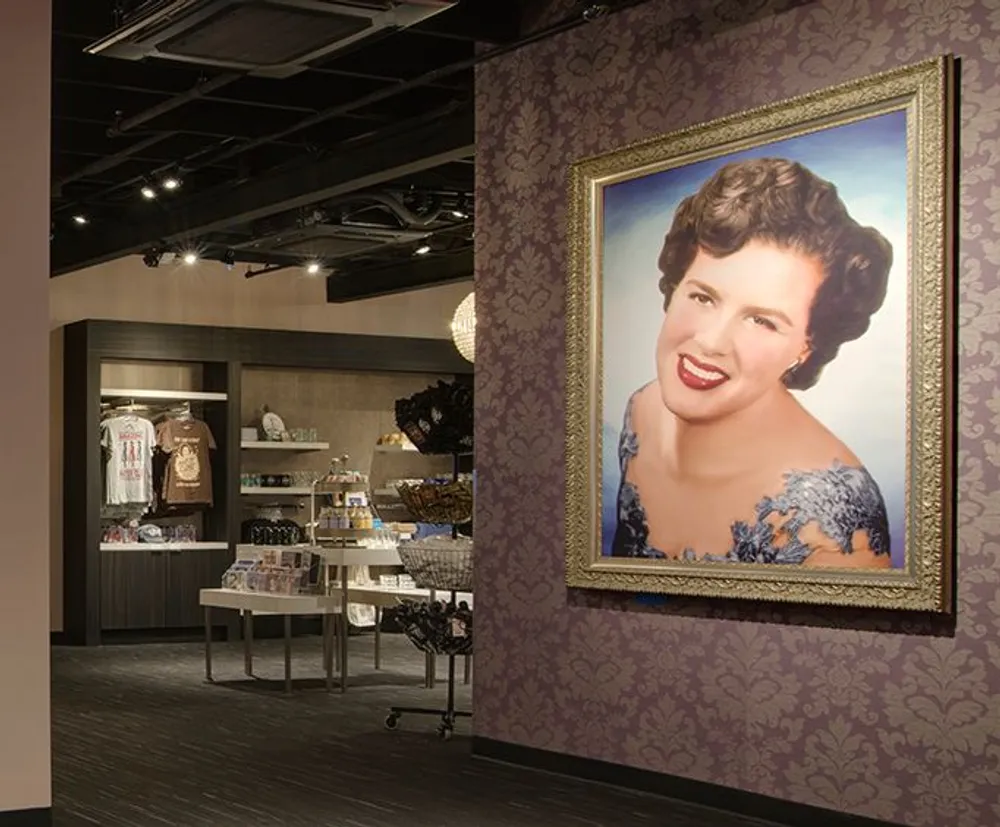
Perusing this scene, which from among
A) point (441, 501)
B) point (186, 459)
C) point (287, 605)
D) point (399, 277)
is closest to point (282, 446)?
point (186, 459)

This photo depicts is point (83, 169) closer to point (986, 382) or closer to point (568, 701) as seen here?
point (568, 701)

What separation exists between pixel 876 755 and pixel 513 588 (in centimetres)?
216

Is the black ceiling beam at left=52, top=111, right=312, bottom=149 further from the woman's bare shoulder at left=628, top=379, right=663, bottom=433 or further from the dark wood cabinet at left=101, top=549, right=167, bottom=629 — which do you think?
the dark wood cabinet at left=101, top=549, right=167, bottom=629

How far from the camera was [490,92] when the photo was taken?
7.88m

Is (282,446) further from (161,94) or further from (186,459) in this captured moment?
(161,94)

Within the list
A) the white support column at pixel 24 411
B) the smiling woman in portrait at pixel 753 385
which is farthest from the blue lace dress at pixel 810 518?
the white support column at pixel 24 411

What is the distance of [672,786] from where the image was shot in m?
6.74

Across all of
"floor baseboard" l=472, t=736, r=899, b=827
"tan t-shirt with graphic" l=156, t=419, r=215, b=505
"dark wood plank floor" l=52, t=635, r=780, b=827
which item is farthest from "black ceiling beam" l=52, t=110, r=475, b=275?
"floor baseboard" l=472, t=736, r=899, b=827

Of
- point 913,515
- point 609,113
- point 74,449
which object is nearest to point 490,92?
point 609,113

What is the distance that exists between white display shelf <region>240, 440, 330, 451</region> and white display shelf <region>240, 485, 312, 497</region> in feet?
1.15

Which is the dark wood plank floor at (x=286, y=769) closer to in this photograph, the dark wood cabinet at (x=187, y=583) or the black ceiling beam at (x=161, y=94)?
the dark wood cabinet at (x=187, y=583)

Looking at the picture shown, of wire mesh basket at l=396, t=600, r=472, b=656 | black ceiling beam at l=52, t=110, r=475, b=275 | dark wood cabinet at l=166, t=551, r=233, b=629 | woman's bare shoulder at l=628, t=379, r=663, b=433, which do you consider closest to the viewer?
woman's bare shoulder at l=628, t=379, r=663, b=433

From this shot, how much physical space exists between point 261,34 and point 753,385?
2197mm

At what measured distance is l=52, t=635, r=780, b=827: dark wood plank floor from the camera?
6457 mm
